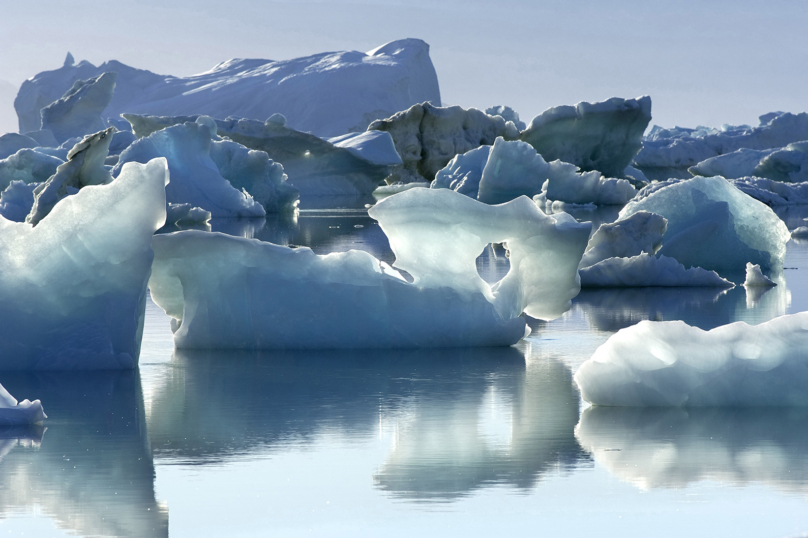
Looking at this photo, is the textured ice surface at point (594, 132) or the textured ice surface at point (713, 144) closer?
the textured ice surface at point (594, 132)

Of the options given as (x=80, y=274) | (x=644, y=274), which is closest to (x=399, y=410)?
(x=80, y=274)

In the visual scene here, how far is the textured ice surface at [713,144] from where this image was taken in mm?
30391

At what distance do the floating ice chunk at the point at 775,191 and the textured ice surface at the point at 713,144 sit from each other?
10664 mm

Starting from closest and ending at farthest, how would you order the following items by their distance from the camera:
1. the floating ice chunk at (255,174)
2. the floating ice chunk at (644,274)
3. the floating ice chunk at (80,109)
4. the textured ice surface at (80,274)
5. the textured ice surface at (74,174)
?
the textured ice surface at (80,274), the floating ice chunk at (644,274), the textured ice surface at (74,174), the floating ice chunk at (255,174), the floating ice chunk at (80,109)

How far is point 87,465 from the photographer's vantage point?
9.02 ft

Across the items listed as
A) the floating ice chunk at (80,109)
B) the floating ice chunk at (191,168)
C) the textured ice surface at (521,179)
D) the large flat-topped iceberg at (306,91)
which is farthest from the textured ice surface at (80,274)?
the large flat-topped iceberg at (306,91)

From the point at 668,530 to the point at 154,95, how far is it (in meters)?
67.9

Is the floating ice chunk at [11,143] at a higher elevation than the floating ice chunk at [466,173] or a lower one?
higher

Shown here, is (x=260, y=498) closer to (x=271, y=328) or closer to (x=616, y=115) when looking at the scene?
(x=271, y=328)

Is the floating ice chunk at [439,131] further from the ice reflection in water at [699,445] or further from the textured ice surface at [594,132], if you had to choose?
the ice reflection in water at [699,445]

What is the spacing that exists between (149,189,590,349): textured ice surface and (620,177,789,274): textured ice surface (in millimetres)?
3657

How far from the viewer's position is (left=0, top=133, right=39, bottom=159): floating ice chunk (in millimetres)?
25531

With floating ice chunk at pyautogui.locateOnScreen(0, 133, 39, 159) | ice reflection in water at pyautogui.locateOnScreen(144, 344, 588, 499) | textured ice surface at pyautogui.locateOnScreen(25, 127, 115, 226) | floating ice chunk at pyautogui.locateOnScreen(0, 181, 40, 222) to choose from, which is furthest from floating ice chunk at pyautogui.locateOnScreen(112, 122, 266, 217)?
floating ice chunk at pyautogui.locateOnScreen(0, 133, 39, 159)

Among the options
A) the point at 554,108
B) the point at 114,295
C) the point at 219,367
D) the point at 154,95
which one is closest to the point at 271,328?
the point at 219,367
